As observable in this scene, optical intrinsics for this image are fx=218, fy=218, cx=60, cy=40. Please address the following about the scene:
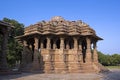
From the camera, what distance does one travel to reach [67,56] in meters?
28.5

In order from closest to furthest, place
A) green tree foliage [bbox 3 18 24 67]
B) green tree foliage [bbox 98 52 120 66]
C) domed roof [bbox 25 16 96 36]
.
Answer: domed roof [bbox 25 16 96 36]
green tree foliage [bbox 3 18 24 67]
green tree foliage [bbox 98 52 120 66]

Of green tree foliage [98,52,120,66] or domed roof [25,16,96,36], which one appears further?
green tree foliage [98,52,120,66]

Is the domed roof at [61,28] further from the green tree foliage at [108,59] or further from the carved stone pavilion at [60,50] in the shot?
the green tree foliage at [108,59]

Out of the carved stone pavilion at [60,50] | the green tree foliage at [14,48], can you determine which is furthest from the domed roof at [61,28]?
the green tree foliage at [14,48]

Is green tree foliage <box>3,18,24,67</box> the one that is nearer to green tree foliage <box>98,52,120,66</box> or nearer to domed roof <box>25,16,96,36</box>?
domed roof <box>25,16,96,36</box>

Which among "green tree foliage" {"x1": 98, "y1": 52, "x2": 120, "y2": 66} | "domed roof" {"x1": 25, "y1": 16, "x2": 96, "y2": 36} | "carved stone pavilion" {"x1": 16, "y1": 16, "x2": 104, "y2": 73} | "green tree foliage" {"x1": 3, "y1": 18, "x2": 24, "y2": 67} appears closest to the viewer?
"carved stone pavilion" {"x1": 16, "y1": 16, "x2": 104, "y2": 73}

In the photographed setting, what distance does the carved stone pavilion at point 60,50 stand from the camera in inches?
1060

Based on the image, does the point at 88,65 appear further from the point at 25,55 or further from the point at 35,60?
the point at 25,55

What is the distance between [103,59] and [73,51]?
4948cm

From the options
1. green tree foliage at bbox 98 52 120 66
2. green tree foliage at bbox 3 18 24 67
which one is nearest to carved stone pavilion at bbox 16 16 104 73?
green tree foliage at bbox 3 18 24 67

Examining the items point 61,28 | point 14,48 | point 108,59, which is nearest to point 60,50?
point 61,28

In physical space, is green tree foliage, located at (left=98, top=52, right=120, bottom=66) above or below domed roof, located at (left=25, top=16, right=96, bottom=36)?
below

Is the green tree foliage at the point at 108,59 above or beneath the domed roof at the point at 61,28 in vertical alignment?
beneath

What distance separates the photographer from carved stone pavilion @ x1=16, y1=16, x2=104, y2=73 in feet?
88.3
